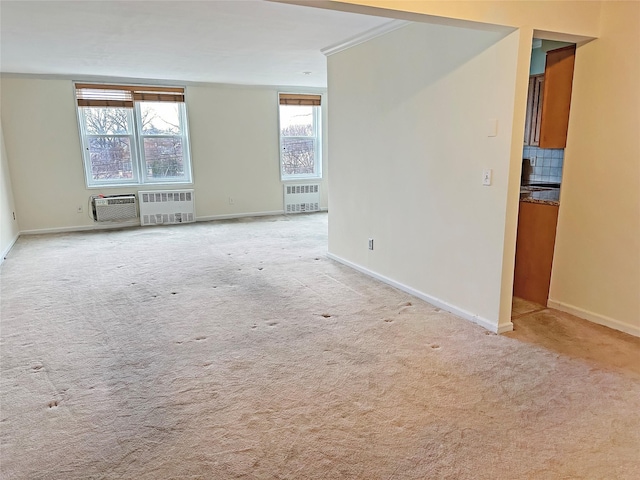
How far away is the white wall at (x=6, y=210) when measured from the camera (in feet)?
17.1

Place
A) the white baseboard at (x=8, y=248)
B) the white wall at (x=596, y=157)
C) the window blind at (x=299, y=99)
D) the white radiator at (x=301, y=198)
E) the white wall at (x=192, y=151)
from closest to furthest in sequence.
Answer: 1. the white wall at (x=596, y=157)
2. the white baseboard at (x=8, y=248)
3. the white wall at (x=192, y=151)
4. the window blind at (x=299, y=99)
5. the white radiator at (x=301, y=198)

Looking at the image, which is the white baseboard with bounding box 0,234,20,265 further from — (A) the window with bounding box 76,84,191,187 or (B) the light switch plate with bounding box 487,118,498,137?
(B) the light switch plate with bounding box 487,118,498,137

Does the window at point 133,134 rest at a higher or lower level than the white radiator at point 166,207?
higher

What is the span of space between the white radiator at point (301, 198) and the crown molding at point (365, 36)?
366 centimetres

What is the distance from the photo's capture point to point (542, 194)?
350 cm

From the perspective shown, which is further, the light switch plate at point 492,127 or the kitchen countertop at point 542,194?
the kitchen countertop at point 542,194

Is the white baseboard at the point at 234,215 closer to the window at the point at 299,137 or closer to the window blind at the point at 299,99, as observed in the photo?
the window at the point at 299,137

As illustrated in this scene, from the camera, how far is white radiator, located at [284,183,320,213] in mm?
8016

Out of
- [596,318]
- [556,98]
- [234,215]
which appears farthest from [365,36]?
[234,215]

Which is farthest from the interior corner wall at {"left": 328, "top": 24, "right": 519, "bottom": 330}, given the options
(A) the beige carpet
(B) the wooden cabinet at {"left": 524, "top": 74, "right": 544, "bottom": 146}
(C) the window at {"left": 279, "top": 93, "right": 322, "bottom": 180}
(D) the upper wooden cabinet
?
(C) the window at {"left": 279, "top": 93, "right": 322, "bottom": 180}

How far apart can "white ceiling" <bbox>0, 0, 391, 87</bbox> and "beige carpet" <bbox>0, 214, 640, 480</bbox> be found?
7.45ft

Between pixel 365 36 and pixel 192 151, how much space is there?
13.8ft

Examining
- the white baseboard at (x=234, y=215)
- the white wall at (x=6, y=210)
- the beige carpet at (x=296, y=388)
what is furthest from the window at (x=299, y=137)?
the beige carpet at (x=296, y=388)

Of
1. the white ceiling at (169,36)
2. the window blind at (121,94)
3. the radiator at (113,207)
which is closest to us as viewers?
the white ceiling at (169,36)
